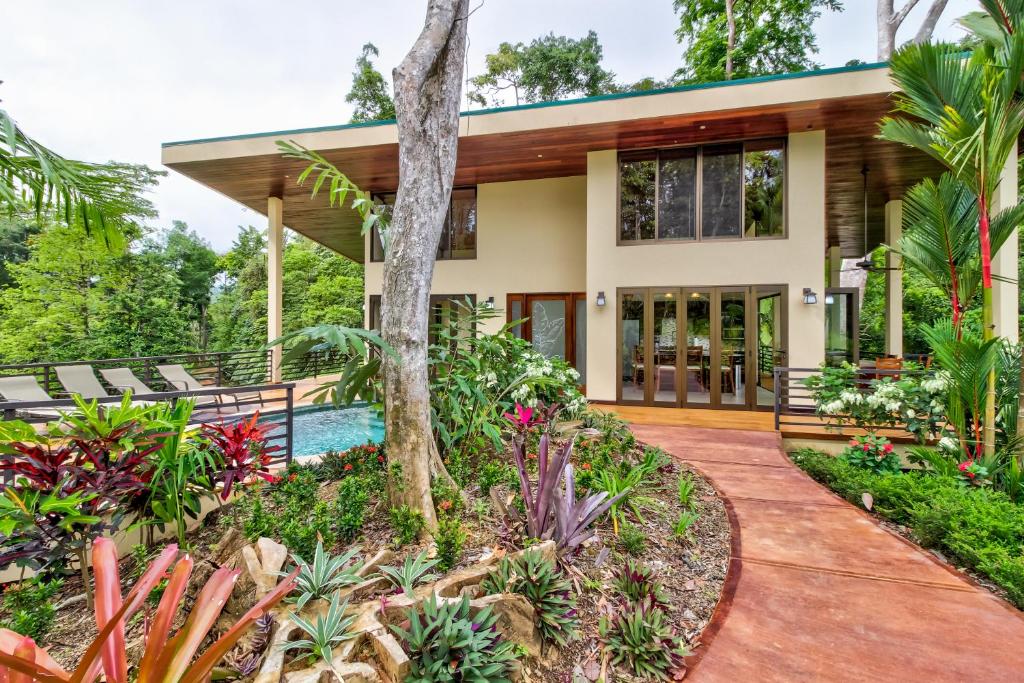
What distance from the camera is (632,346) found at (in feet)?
25.1

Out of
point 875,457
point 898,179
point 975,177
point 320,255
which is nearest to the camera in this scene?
point 975,177

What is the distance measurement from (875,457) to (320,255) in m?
20.5

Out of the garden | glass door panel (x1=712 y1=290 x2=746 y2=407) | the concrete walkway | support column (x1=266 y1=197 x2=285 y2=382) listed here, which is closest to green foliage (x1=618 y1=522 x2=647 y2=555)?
the garden

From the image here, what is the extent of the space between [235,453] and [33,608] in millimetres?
884

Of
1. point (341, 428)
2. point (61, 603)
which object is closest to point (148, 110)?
point (341, 428)

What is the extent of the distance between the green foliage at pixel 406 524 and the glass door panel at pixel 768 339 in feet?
21.7

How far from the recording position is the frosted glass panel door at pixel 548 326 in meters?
8.79

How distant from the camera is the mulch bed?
1836 mm

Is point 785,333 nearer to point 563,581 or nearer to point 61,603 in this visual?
point 563,581

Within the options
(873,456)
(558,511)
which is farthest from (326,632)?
(873,456)

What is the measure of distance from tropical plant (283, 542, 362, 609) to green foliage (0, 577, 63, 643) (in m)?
0.88

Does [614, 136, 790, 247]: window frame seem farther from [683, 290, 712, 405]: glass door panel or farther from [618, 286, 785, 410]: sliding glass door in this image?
[683, 290, 712, 405]: glass door panel

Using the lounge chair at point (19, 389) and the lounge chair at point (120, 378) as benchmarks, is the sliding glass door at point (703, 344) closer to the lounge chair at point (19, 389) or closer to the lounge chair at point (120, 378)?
the lounge chair at point (120, 378)

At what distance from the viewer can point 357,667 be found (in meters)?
1.47
